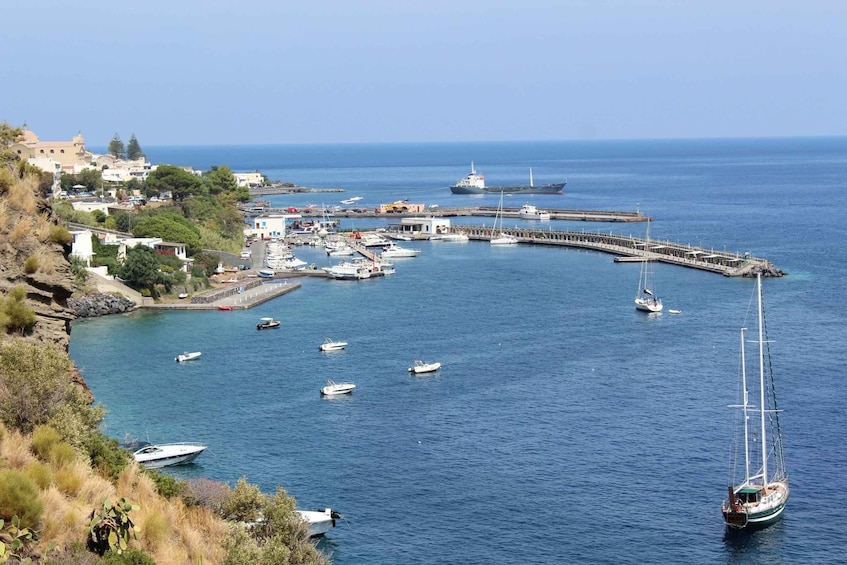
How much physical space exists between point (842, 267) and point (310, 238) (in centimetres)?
5184

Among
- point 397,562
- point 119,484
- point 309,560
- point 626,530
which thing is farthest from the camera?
point 626,530

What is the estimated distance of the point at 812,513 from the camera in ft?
99.9

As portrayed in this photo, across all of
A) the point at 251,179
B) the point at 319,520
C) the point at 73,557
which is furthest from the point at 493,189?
the point at 73,557

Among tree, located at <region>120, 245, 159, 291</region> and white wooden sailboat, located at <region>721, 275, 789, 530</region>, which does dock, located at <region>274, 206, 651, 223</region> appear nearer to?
tree, located at <region>120, 245, 159, 291</region>

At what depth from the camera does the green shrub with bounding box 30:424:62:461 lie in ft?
51.0

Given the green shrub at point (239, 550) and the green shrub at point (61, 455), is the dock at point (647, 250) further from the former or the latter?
the green shrub at point (61, 455)

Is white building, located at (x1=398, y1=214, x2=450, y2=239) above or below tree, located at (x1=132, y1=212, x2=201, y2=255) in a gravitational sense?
below

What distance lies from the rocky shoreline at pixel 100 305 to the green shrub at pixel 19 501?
49.4 metres

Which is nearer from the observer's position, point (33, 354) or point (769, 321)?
point (33, 354)

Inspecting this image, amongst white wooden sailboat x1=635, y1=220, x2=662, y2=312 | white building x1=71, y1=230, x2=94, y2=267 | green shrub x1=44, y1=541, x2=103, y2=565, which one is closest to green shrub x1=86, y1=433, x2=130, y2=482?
green shrub x1=44, y1=541, x2=103, y2=565

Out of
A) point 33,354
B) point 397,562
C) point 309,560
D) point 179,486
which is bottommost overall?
point 397,562

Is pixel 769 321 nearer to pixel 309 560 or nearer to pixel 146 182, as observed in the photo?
pixel 309 560

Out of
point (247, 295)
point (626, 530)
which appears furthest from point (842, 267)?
point (626, 530)

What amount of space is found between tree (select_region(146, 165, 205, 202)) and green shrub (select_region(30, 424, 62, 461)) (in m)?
88.8
